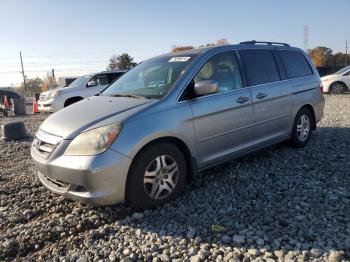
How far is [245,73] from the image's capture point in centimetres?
479

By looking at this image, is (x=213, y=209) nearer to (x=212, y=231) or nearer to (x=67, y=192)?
(x=212, y=231)

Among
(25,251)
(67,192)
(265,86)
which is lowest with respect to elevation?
(25,251)

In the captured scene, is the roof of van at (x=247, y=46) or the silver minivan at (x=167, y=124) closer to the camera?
the silver minivan at (x=167, y=124)

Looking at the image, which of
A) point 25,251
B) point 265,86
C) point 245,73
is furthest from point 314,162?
point 25,251

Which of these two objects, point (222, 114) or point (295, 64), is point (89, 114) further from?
point (295, 64)

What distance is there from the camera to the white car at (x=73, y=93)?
12273 mm

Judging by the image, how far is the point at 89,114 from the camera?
12.7 ft

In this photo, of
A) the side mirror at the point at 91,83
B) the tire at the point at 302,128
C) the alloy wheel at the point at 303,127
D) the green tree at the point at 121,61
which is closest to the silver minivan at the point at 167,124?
the tire at the point at 302,128

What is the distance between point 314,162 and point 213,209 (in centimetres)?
226

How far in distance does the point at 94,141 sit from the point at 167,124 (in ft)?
2.69

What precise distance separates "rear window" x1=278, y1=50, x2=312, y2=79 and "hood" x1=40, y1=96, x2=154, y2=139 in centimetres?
289

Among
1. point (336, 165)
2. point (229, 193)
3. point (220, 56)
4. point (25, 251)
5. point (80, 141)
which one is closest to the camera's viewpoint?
point (25, 251)

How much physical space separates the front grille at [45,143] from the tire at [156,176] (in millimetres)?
880

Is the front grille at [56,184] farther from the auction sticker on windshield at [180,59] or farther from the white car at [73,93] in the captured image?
the white car at [73,93]
